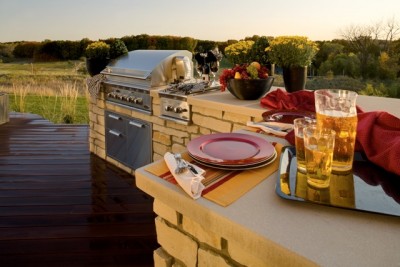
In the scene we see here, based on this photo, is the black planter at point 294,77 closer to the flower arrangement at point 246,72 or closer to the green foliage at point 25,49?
the flower arrangement at point 246,72

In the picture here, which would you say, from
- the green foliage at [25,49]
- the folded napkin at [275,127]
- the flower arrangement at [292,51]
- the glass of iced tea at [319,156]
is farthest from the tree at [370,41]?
the green foliage at [25,49]

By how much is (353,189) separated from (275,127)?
691 millimetres

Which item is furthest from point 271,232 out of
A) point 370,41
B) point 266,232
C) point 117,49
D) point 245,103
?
point 370,41

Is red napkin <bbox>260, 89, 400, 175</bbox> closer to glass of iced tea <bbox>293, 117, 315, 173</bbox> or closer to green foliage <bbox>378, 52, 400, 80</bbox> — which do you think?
glass of iced tea <bbox>293, 117, 315, 173</bbox>

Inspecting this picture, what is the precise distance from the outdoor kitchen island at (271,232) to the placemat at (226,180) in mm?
21

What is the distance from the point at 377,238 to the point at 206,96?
7.21ft

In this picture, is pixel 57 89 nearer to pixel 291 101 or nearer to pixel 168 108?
pixel 168 108

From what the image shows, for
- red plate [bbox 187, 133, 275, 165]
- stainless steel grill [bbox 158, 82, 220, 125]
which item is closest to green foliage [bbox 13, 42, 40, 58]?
stainless steel grill [bbox 158, 82, 220, 125]

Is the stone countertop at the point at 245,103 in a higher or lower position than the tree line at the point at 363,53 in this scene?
lower

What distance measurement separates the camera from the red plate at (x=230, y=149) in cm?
112

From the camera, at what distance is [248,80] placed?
240 centimetres

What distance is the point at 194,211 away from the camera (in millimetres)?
924

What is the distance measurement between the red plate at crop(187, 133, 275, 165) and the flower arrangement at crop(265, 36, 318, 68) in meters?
1.28

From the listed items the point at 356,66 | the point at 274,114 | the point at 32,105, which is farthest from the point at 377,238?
the point at 356,66
